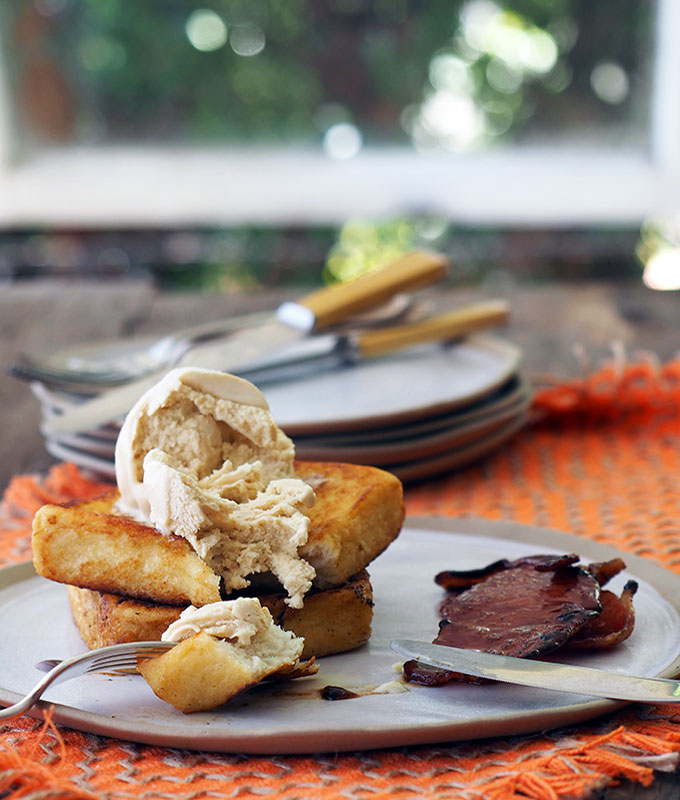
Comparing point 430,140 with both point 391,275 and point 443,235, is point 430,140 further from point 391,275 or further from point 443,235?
point 391,275

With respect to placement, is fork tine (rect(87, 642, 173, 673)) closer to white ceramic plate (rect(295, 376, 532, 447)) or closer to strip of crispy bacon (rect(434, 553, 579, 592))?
strip of crispy bacon (rect(434, 553, 579, 592))

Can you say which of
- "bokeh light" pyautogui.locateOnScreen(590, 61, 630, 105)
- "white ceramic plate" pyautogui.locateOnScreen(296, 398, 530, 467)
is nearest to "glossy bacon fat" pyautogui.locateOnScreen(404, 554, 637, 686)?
"white ceramic plate" pyautogui.locateOnScreen(296, 398, 530, 467)

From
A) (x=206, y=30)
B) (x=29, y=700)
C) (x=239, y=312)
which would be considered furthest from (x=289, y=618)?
(x=206, y=30)

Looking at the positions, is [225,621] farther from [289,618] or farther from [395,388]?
[395,388]

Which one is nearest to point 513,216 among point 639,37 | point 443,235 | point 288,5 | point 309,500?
point 443,235

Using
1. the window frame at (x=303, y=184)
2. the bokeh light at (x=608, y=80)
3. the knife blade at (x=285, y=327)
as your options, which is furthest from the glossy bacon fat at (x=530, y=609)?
the bokeh light at (x=608, y=80)
